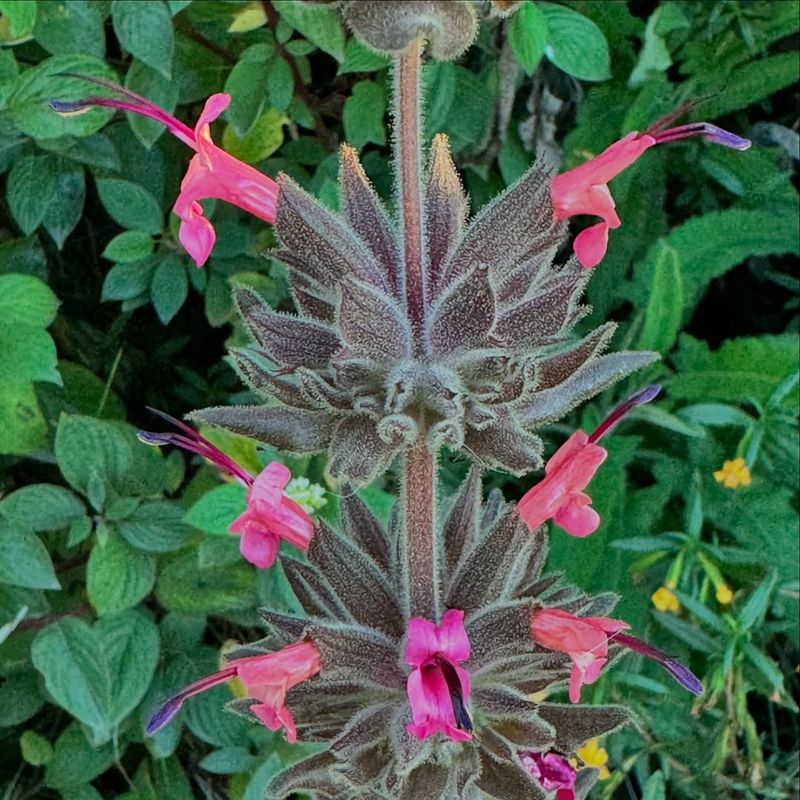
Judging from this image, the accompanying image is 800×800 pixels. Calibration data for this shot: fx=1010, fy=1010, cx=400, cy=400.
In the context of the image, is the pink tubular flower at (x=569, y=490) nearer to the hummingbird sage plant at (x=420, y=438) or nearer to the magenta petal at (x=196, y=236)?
the hummingbird sage plant at (x=420, y=438)

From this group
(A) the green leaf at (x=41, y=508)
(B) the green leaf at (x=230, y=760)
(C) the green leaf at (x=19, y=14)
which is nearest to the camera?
(C) the green leaf at (x=19, y=14)

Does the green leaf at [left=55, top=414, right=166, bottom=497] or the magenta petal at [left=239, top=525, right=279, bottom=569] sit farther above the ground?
the magenta petal at [left=239, top=525, right=279, bottom=569]

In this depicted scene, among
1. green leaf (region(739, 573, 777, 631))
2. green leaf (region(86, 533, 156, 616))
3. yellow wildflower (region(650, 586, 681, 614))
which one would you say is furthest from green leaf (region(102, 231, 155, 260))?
green leaf (region(739, 573, 777, 631))

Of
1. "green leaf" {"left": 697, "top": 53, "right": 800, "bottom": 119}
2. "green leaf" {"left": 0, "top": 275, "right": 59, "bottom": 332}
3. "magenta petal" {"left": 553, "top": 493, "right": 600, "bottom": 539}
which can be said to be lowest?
"green leaf" {"left": 0, "top": 275, "right": 59, "bottom": 332}

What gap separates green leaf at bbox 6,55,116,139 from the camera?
1.46 metres

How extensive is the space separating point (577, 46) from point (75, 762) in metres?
1.38

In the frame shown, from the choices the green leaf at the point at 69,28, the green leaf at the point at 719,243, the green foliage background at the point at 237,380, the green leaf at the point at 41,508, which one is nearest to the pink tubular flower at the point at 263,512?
the green foliage background at the point at 237,380

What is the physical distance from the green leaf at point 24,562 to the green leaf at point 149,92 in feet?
2.03

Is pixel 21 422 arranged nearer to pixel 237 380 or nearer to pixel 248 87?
pixel 237 380

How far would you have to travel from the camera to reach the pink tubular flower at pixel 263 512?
115cm

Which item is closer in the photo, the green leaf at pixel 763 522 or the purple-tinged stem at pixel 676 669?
the purple-tinged stem at pixel 676 669

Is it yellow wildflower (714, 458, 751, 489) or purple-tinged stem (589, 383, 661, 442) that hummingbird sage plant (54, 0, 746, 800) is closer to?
purple-tinged stem (589, 383, 661, 442)

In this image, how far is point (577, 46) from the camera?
1611mm

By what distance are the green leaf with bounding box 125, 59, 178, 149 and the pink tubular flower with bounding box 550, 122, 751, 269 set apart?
74 centimetres
